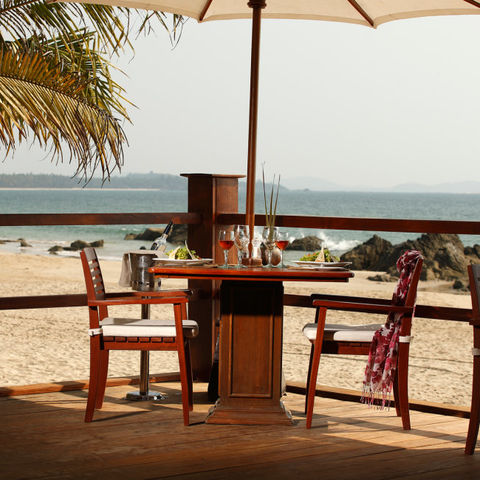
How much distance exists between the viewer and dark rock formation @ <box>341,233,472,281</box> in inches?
1021

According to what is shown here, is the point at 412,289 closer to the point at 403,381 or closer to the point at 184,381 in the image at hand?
the point at 403,381

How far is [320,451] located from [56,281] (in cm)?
2140

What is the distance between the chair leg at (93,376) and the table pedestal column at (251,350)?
537 millimetres

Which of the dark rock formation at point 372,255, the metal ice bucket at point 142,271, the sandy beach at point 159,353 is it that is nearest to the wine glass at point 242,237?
the metal ice bucket at point 142,271

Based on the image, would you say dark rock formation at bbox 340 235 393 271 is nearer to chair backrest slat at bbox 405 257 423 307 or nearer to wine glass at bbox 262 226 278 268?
wine glass at bbox 262 226 278 268

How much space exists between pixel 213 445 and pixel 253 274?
738 millimetres

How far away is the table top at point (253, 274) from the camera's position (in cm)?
351

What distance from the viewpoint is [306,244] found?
2514cm

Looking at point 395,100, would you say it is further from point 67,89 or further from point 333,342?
point 333,342

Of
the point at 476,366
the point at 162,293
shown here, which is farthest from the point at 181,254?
the point at 476,366

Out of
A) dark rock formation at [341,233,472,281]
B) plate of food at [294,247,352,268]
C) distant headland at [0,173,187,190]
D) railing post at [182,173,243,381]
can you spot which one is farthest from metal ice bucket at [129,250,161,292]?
distant headland at [0,173,187,190]

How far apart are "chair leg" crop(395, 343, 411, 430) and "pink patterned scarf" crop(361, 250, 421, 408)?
0.04 m

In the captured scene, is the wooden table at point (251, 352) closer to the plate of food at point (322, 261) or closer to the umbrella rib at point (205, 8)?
the plate of food at point (322, 261)

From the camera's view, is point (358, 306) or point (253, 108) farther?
point (253, 108)
